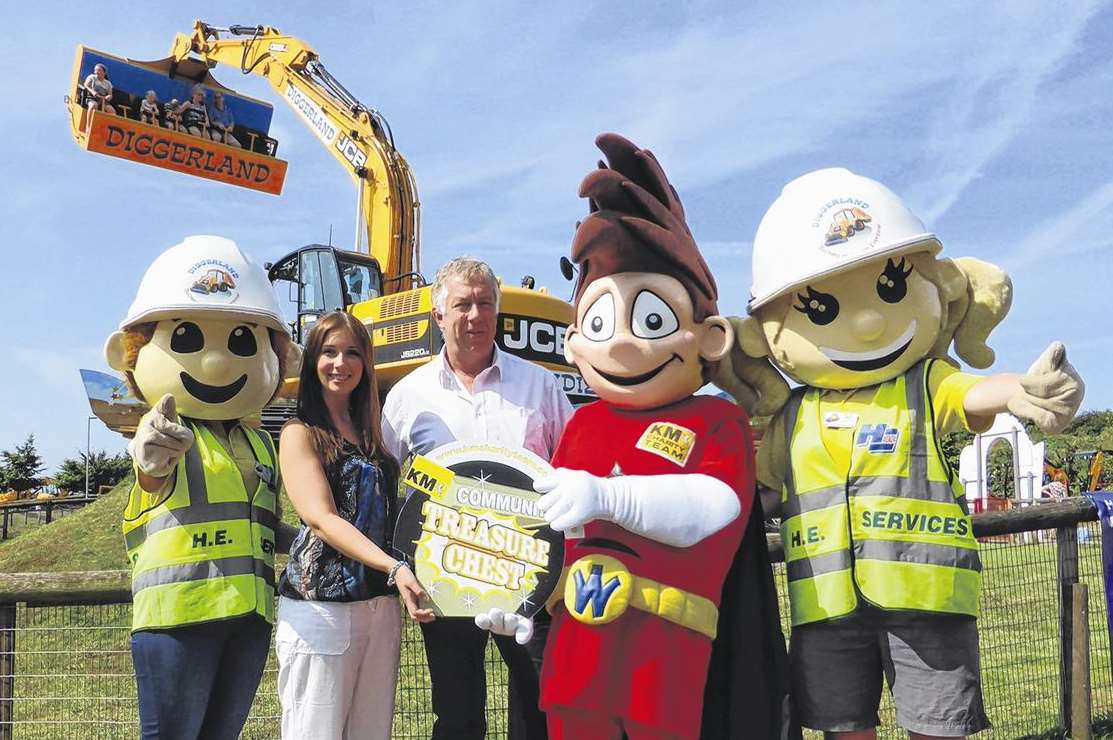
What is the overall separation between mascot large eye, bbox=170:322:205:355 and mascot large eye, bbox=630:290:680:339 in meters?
1.41

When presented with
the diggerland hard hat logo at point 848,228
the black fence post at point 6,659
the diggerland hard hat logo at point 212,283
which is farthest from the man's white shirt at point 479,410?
the black fence post at point 6,659

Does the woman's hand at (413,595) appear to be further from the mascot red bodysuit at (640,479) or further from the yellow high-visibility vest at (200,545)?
the yellow high-visibility vest at (200,545)

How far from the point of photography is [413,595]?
8.46 feet

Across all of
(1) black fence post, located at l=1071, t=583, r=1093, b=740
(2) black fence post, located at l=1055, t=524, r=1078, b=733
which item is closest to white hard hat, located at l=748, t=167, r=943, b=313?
(2) black fence post, located at l=1055, t=524, r=1078, b=733

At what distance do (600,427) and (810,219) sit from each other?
2.84 feet

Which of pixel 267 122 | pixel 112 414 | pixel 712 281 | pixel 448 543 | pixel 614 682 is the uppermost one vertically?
pixel 267 122

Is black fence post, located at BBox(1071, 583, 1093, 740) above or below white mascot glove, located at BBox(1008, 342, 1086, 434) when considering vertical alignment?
below

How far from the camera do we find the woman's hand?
2576 millimetres

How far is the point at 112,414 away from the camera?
11859 mm

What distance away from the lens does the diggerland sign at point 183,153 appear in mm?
15266

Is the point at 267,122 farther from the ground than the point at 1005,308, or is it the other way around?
the point at 267,122

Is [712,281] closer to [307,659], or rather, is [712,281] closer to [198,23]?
[307,659]

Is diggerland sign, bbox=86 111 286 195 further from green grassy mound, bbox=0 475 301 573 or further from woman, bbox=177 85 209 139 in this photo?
green grassy mound, bbox=0 475 301 573

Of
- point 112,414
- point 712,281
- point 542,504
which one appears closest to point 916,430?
point 712,281
